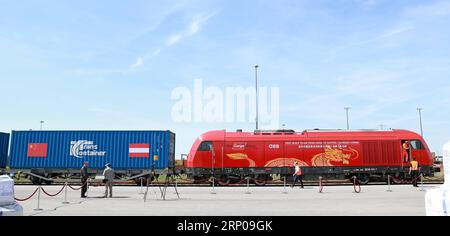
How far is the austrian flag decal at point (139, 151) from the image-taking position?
950 inches

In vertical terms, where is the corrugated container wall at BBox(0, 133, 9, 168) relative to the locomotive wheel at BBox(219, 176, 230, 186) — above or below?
above

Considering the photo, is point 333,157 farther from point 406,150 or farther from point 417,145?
point 417,145

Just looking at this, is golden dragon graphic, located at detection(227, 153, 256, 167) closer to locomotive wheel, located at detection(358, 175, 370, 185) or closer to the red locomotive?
the red locomotive

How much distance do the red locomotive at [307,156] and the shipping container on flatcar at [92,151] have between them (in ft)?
8.54

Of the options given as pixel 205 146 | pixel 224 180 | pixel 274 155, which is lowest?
pixel 224 180

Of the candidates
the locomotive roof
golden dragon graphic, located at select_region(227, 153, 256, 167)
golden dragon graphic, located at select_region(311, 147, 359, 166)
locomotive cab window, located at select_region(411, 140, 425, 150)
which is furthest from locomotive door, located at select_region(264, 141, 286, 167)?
locomotive cab window, located at select_region(411, 140, 425, 150)

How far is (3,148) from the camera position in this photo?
85.4 feet

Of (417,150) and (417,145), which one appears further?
(417,145)

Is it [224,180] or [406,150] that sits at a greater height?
[406,150]

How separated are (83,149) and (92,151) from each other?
0.70 meters

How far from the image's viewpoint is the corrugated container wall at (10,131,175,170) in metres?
24.1

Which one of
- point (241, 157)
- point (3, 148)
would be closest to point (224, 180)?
point (241, 157)
